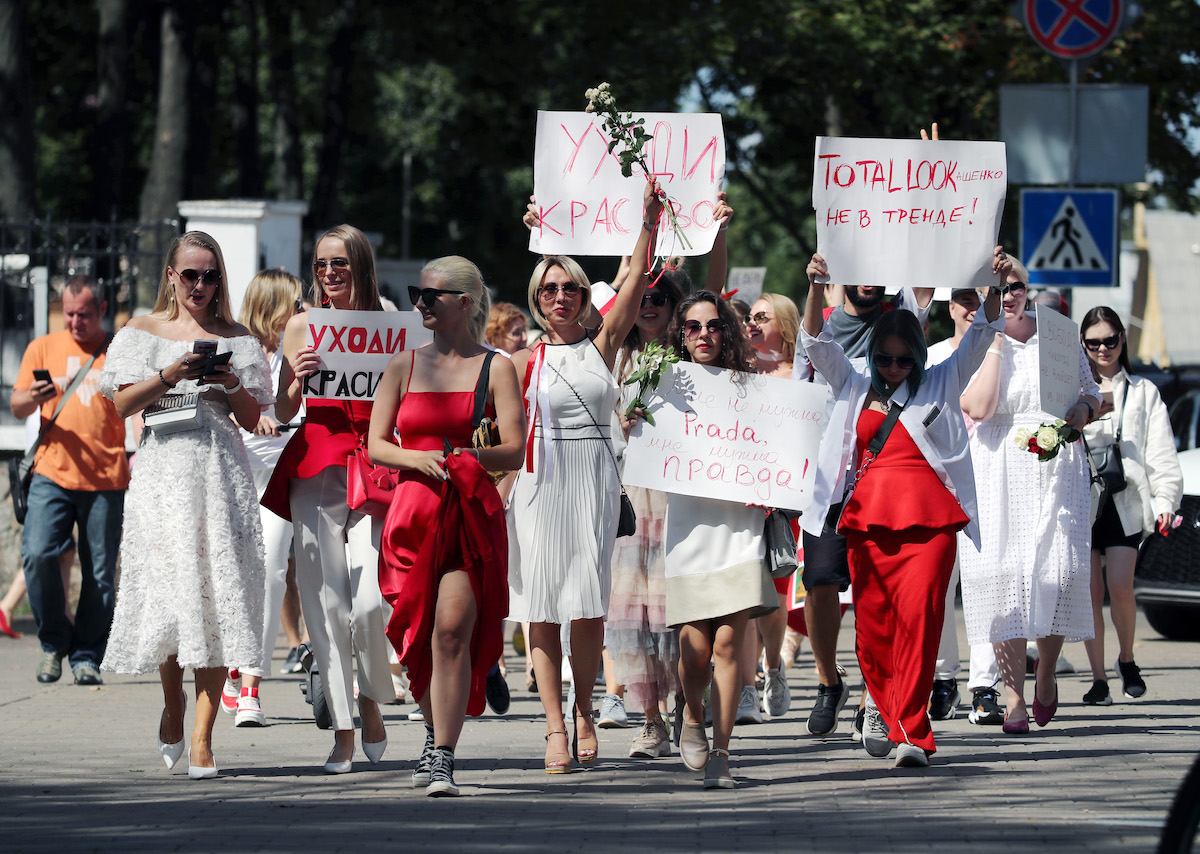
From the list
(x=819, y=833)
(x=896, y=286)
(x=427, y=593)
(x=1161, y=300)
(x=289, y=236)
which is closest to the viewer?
(x=819, y=833)

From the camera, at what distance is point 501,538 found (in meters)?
6.75

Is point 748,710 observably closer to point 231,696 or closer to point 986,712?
point 986,712

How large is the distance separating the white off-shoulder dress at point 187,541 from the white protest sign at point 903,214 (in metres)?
2.43

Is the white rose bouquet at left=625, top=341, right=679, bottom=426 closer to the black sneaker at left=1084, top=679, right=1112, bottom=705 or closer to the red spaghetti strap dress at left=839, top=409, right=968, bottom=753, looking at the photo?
the red spaghetti strap dress at left=839, top=409, right=968, bottom=753

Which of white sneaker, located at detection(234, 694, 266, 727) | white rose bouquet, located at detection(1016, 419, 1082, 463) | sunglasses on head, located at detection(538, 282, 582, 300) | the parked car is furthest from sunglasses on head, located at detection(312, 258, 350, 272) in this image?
the parked car

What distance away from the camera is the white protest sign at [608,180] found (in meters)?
8.02

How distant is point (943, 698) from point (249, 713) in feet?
11.0

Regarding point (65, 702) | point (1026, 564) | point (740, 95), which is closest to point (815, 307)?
point (1026, 564)

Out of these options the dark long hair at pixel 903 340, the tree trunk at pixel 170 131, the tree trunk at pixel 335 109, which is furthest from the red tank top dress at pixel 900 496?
the tree trunk at pixel 335 109

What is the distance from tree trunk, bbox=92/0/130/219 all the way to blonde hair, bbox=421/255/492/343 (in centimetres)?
1656

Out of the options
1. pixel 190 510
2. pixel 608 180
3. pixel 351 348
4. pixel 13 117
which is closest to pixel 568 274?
pixel 351 348

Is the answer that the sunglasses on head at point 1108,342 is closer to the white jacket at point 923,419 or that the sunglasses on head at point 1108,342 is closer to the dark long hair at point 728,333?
the white jacket at point 923,419

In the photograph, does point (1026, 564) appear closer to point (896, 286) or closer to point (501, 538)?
point (896, 286)

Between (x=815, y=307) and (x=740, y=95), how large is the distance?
1750 cm
